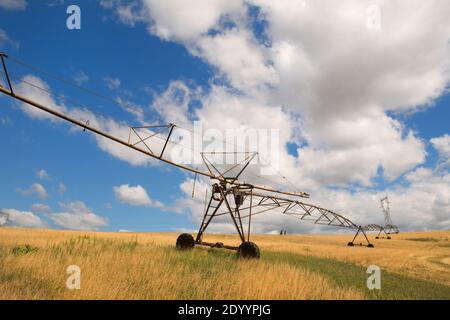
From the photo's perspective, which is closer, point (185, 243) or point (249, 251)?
point (249, 251)

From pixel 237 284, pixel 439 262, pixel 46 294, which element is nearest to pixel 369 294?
pixel 237 284

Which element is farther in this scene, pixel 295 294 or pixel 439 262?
pixel 439 262

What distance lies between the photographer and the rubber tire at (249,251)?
19911 mm

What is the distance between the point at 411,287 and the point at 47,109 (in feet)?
64.2

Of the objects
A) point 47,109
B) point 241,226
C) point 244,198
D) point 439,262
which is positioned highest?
point 47,109

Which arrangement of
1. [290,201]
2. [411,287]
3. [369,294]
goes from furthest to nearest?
1. [290,201]
2. [411,287]
3. [369,294]

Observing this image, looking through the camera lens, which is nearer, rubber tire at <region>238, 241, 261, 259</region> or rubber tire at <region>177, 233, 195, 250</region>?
rubber tire at <region>238, 241, 261, 259</region>

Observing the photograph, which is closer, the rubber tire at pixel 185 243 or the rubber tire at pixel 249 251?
the rubber tire at pixel 249 251

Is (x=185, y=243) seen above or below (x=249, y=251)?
above

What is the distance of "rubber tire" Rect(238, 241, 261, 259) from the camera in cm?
1991

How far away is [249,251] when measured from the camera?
65.9 ft
